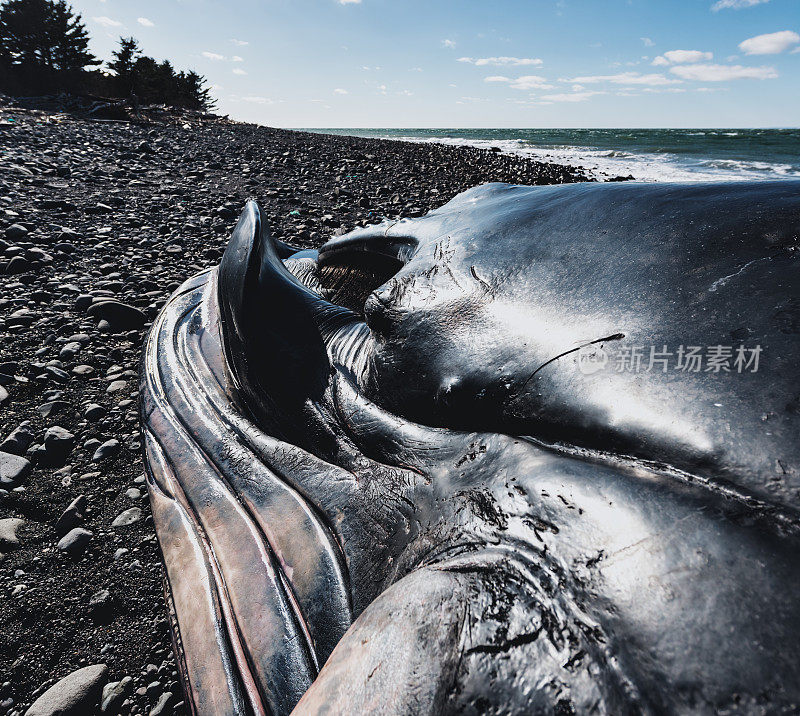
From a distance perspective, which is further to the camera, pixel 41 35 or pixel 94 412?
pixel 41 35

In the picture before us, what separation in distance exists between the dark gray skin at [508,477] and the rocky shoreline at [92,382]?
0.34 m

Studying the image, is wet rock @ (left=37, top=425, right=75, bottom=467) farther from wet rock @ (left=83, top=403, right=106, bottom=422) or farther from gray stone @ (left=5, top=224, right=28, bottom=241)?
gray stone @ (left=5, top=224, right=28, bottom=241)

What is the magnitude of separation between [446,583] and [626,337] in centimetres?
59

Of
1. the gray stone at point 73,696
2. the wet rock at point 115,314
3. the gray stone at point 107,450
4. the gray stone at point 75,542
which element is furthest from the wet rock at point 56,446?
the wet rock at point 115,314

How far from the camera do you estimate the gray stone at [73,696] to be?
4.44 ft

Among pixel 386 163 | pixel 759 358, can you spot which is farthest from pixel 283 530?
pixel 386 163

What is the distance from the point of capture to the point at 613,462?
891 millimetres

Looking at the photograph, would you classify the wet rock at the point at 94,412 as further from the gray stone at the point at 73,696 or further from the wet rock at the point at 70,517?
the gray stone at the point at 73,696

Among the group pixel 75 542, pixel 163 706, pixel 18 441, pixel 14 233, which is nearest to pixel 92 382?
pixel 18 441

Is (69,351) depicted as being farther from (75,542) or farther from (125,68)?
(125,68)

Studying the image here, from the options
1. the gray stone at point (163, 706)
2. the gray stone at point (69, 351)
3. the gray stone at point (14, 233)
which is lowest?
the gray stone at point (163, 706)

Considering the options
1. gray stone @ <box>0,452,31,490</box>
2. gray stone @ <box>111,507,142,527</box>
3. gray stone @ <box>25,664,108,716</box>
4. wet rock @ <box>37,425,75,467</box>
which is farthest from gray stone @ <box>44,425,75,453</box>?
gray stone @ <box>25,664,108,716</box>

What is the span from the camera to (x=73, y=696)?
Answer: 1.38m

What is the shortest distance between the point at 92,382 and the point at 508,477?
2702 millimetres
